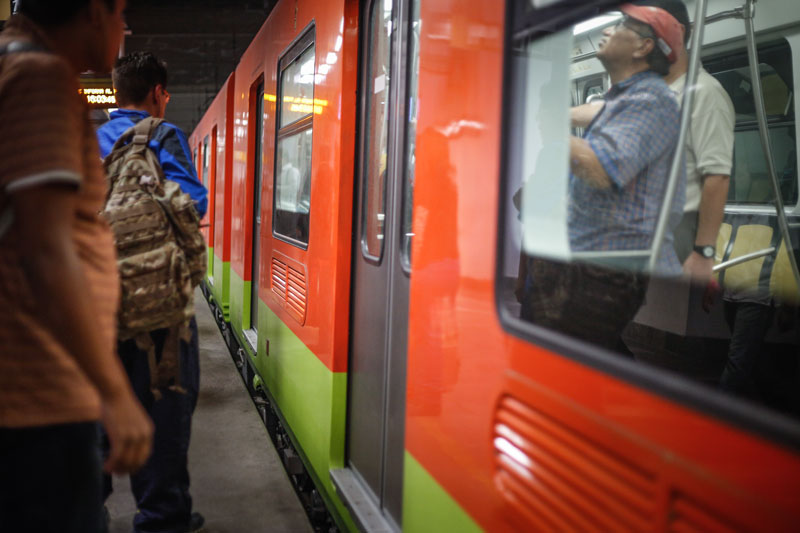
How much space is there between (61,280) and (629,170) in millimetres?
1270

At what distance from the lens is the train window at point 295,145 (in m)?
3.52

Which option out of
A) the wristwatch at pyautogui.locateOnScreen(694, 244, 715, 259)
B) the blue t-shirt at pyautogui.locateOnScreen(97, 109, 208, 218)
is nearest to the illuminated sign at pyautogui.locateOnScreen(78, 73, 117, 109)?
the blue t-shirt at pyautogui.locateOnScreen(97, 109, 208, 218)

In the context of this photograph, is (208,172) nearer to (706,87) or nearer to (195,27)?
(195,27)

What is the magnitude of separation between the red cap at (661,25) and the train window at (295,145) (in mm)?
1710

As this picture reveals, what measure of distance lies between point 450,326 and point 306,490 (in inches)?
92.7

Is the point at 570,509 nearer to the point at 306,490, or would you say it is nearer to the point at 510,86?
the point at 510,86

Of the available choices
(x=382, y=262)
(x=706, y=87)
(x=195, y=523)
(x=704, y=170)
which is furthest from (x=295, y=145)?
(x=704, y=170)

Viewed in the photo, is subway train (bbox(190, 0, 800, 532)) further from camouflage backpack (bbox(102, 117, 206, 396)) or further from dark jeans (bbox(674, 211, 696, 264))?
camouflage backpack (bbox(102, 117, 206, 396))

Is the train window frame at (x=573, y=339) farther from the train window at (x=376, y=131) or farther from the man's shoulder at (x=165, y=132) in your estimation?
the man's shoulder at (x=165, y=132)

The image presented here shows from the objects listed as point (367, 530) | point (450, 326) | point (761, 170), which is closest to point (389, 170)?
point (450, 326)

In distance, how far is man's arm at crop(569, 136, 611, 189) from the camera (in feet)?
5.60

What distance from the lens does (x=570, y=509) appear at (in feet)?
4.34

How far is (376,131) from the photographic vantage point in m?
2.75

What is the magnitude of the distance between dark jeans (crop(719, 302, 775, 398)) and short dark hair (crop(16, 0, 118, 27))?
3.04 metres
